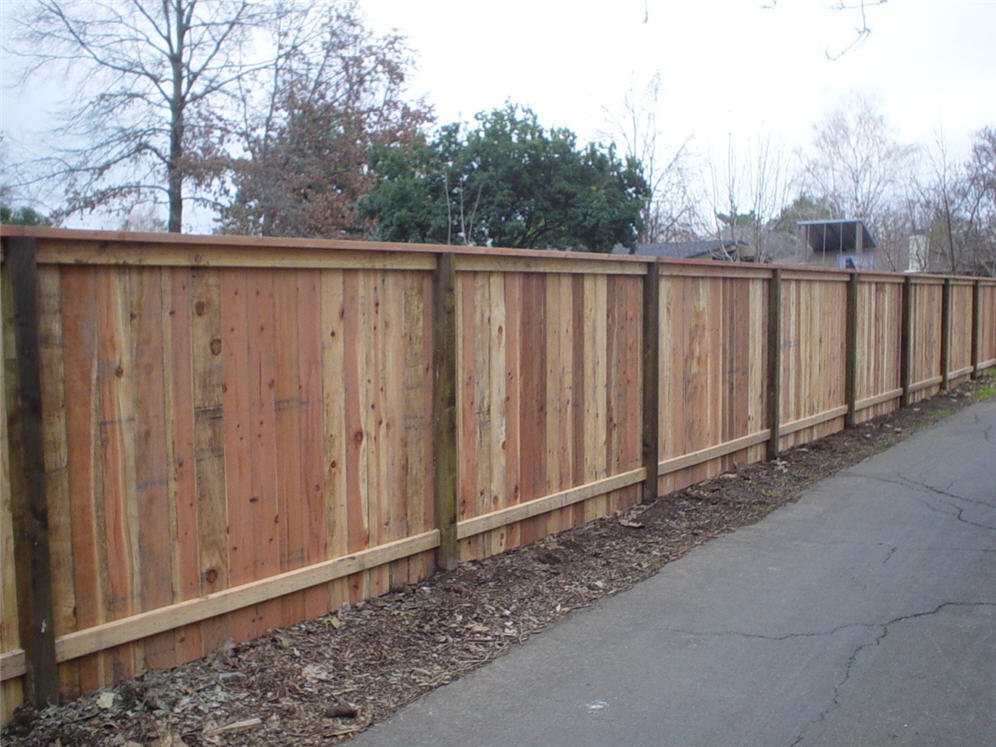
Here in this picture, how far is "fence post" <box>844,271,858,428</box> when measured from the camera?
10.7m

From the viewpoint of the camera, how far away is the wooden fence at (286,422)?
133 inches

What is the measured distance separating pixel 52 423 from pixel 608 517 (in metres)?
4.14

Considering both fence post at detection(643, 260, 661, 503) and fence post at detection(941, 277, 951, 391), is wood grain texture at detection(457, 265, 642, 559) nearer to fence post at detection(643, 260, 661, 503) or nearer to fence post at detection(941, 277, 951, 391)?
fence post at detection(643, 260, 661, 503)

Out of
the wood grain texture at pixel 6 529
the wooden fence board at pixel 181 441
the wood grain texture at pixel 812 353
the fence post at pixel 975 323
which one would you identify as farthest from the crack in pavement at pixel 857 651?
the fence post at pixel 975 323

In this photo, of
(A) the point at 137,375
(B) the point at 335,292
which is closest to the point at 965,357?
(B) the point at 335,292

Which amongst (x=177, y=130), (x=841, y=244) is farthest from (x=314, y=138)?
(x=841, y=244)

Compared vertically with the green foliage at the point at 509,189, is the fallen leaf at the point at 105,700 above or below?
below

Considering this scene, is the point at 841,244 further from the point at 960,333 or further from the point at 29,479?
the point at 29,479

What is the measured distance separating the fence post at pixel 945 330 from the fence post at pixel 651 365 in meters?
9.54

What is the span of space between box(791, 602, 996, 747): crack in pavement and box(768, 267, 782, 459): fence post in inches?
158

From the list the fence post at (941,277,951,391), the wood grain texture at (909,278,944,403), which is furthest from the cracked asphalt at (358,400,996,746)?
the fence post at (941,277,951,391)

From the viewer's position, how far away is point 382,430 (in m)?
4.81

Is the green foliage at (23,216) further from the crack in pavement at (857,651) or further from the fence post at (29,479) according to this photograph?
the crack in pavement at (857,651)

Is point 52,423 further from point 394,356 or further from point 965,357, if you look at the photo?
point 965,357
